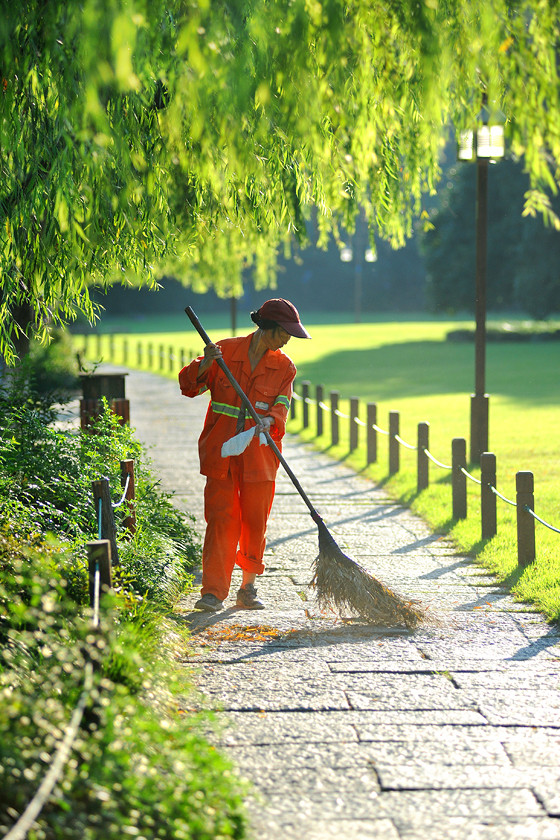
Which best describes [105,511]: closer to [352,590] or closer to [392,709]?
[352,590]

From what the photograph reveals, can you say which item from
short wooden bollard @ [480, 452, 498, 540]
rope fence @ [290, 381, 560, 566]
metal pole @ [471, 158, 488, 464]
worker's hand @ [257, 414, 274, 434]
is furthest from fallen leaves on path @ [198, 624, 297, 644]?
metal pole @ [471, 158, 488, 464]

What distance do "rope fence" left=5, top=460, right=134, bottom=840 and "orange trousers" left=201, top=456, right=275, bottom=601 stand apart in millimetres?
668

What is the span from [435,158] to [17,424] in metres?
3.92

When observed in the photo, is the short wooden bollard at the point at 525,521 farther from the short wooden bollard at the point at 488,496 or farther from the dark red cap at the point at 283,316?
the dark red cap at the point at 283,316

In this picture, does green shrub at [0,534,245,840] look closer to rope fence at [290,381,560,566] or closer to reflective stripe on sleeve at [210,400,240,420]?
reflective stripe on sleeve at [210,400,240,420]

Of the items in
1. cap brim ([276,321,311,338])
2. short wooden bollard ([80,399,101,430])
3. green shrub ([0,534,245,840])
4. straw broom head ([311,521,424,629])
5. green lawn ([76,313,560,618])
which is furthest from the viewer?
short wooden bollard ([80,399,101,430])

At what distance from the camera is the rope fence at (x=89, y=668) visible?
9.47ft

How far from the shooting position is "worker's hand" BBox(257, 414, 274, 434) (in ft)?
21.1

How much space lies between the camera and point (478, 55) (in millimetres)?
4469

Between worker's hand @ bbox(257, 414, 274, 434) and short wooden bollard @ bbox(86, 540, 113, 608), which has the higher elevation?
worker's hand @ bbox(257, 414, 274, 434)

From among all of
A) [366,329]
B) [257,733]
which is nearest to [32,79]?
[257,733]

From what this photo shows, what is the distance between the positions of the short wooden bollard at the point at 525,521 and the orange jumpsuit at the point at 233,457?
6.91 feet

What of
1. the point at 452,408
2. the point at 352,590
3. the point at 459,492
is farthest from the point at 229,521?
the point at 452,408

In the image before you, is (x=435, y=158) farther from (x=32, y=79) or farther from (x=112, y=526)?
(x=112, y=526)
